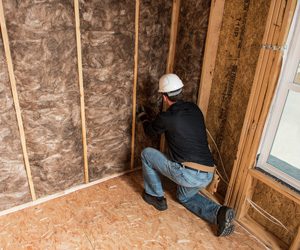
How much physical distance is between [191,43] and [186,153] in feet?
3.66

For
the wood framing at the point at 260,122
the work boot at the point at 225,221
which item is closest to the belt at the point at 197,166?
the wood framing at the point at 260,122

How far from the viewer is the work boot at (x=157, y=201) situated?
2.57 meters

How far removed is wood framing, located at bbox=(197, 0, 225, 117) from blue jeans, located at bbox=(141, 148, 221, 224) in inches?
27.1

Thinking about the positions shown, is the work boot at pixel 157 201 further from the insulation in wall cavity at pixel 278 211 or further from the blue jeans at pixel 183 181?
the insulation in wall cavity at pixel 278 211

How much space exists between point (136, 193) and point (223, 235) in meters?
0.98

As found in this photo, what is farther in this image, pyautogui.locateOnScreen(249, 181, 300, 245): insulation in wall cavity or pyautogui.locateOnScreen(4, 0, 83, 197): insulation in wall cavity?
pyautogui.locateOnScreen(249, 181, 300, 245): insulation in wall cavity

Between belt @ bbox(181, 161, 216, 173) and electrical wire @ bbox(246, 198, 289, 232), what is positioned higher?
belt @ bbox(181, 161, 216, 173)

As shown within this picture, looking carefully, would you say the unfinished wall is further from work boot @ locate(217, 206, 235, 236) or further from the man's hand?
work boot @ locate(217, 206, 235, 236)

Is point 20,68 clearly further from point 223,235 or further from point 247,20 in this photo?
point 223,235

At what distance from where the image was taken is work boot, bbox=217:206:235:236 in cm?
224

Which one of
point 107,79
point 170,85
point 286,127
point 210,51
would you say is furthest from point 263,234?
point 107,79

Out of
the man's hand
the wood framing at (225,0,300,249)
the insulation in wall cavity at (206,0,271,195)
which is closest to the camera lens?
the wood framing at (225,0,300,249)

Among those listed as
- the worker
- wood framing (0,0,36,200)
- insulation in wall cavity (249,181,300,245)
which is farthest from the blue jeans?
wood framing (0,0,36,200)

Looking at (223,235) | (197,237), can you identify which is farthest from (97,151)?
(223,235)
